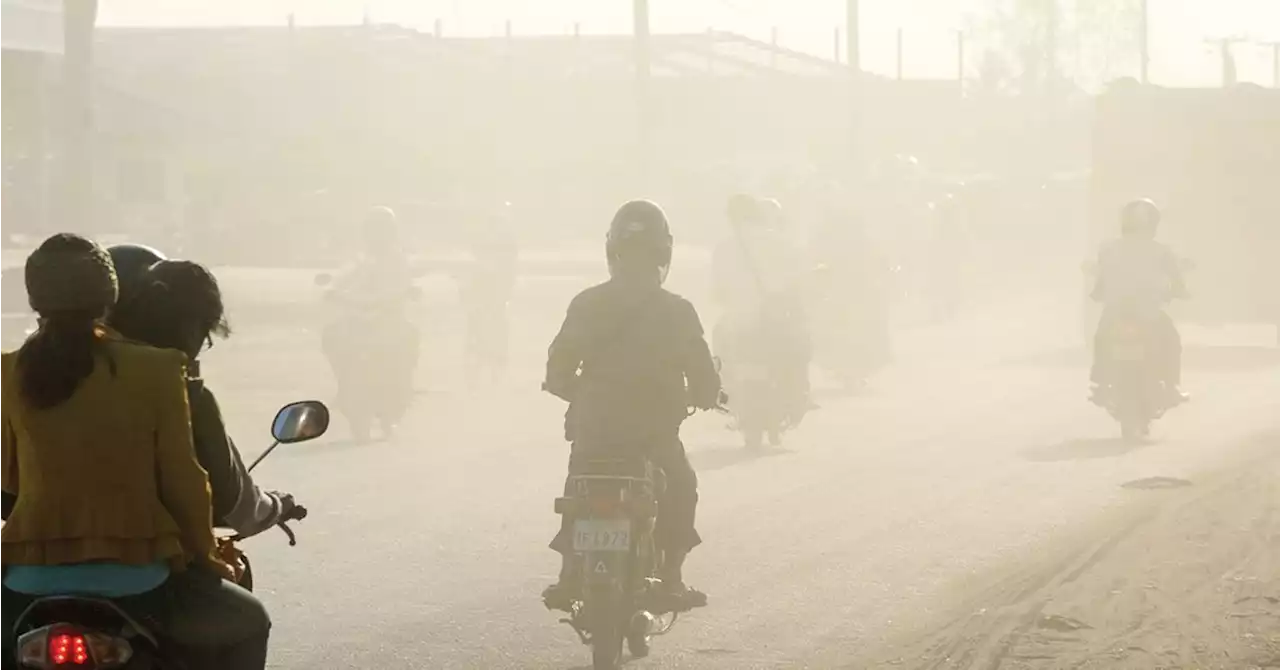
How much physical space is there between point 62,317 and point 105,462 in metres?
0.31

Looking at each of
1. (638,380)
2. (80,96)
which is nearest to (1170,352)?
(638,380)

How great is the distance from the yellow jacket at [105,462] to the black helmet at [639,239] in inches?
153

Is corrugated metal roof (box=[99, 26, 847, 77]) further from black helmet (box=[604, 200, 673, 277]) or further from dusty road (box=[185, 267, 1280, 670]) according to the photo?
black helmet (box=[604, 200, 673, 277])

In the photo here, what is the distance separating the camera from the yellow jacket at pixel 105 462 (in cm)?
451

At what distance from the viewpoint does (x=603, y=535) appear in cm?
768

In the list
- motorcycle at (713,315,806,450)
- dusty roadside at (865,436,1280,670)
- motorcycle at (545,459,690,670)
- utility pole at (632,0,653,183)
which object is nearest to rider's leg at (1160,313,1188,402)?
motorcycle at (713,315,806,450)

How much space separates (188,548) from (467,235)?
40.7m

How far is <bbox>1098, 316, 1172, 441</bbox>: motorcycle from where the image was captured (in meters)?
16.1

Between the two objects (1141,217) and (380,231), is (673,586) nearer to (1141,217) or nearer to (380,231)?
(380,231)

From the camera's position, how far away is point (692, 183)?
5247 centimetres

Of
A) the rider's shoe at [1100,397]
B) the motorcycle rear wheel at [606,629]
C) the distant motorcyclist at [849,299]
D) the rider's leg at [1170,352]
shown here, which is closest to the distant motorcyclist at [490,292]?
the distant motorcyclist at [849,299]

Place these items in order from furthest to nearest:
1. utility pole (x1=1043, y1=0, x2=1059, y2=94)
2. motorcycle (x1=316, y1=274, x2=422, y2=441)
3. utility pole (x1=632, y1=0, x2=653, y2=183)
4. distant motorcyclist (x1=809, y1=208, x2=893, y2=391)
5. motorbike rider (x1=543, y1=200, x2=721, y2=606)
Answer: utility pole (x1=1043, y1=0, x2=1059, y2=94), utility pole (x1=632, y1=0, x2=653, y2=183), distant motorcyclist (x1=809, y1=208, x2=893, y2=391), motorcycle (x1=316, y1=274, x2=422, y2=441), motorbike rider (x1=543, y1=200, x2=721, y2=606)

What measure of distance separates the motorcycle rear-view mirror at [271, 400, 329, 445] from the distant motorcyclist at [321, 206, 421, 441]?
11470 millimetres

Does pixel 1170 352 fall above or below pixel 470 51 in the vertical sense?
below
